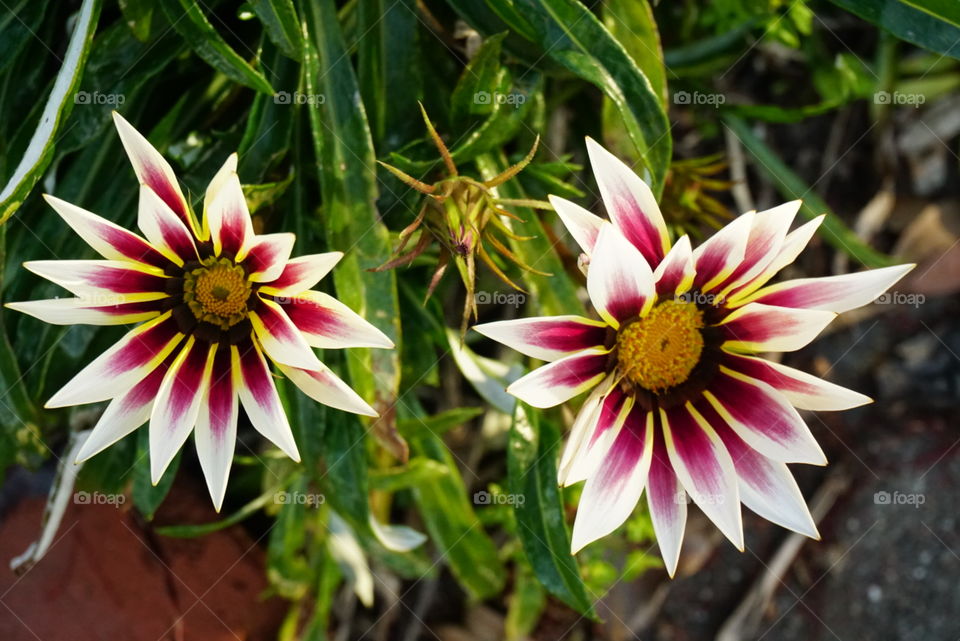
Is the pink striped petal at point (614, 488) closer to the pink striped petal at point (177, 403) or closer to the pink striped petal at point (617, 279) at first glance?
the pink striped petal at point (617, 279)

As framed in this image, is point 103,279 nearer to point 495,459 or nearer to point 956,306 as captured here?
point 495,459

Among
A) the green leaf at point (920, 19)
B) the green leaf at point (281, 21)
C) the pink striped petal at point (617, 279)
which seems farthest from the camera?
the green leaf at point (920, 19)

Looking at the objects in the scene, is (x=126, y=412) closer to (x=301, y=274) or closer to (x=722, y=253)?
(x=301, y=274)

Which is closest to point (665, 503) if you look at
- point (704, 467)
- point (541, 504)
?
point (704, 467)

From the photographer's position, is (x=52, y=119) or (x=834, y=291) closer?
(x=834, y=291)

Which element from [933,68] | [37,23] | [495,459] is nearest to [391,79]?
[37,23]

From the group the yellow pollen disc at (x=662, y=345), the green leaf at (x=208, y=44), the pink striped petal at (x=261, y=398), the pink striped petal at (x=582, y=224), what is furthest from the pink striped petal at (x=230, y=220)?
the yellow pollen disc at (x=662, y=345)
